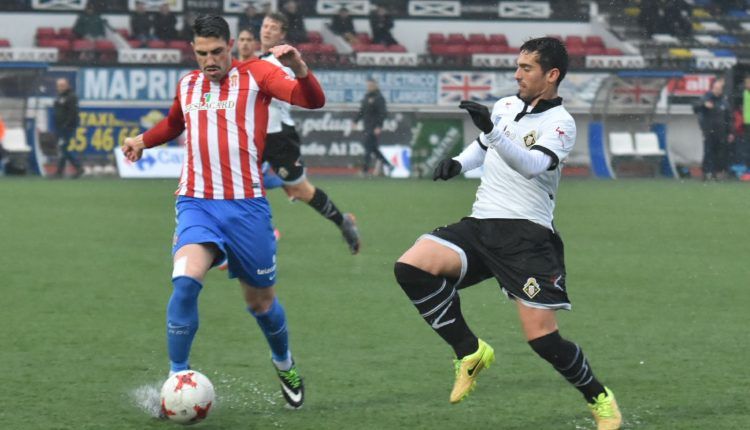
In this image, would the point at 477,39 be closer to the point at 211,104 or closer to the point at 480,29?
the point at 480,29

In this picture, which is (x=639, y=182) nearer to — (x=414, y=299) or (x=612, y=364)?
(x=612, y=364)

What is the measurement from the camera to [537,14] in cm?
3325

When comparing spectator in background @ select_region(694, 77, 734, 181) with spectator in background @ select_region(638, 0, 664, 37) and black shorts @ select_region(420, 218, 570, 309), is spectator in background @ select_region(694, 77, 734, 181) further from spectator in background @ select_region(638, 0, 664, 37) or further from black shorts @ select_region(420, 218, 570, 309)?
black shorts @ select_region(420, 218, 570, 309)

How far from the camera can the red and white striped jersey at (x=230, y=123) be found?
5.97 metres

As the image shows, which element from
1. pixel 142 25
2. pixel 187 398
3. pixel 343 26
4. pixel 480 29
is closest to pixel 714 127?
pixel 480 29

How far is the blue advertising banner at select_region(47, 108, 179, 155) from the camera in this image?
81.4 feet

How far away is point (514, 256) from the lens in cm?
586

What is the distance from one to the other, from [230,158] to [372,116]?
18691mm

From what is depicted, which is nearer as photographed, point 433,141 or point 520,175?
point 520,175

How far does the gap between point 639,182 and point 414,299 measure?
18841 millimetres

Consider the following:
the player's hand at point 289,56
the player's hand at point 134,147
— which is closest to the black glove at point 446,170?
the player's hand at point 289,56

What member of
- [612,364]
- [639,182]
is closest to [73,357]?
[612,364]

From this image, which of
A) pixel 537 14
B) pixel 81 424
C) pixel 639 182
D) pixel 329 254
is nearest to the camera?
pixel 81 424

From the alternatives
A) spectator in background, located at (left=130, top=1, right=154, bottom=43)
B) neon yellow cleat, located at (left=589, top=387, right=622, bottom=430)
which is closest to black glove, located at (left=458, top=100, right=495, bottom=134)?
neon yellow cleat, located at (left=589, top=387, right=622, bottom=430)
